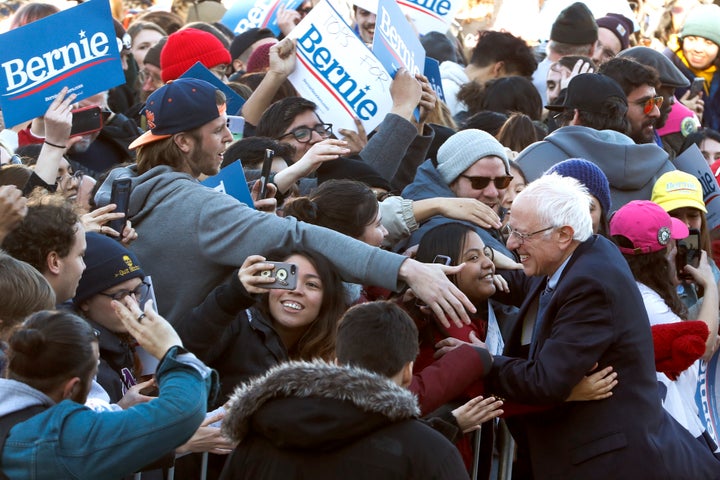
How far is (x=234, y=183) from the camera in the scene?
559 cm

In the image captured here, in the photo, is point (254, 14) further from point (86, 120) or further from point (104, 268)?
point (104, 268)

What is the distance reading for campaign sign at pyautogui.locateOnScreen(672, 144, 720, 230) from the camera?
7.81 meters

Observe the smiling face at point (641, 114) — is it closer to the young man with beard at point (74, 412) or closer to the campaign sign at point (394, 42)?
the campaign sign at point (394, 42)

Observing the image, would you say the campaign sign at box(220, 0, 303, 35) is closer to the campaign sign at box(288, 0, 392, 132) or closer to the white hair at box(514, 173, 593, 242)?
the campaign sign at box(288, 0, 392, 132)

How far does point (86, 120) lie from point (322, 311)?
2.01m

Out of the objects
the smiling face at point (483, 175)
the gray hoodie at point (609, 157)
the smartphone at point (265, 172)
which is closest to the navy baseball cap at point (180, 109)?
the smartphone at point (265, 172)

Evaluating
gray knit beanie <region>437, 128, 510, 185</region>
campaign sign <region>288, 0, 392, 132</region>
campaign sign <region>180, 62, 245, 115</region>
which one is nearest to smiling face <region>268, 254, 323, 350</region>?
gray knit beanie <region>437, 128, 510, 185</region>

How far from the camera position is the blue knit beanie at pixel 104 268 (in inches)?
195

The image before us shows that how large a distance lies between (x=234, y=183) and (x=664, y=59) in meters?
4.22

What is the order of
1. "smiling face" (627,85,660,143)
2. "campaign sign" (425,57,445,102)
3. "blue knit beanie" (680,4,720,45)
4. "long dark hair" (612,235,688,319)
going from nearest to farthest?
"long dark hair" (612,235,688,319)
"smiling face" (627,85,660,143)
"campaign sign" (425,57,445,102)
"blue knit beanie" (680,4,720,45)

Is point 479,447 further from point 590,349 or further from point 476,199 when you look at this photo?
point 476,199

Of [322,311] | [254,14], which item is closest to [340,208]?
[322,311]

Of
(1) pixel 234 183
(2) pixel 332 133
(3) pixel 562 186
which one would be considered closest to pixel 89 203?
(1) pixel 234 183

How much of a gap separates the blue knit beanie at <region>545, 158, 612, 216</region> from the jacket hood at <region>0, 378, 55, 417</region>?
2943 millimetres
